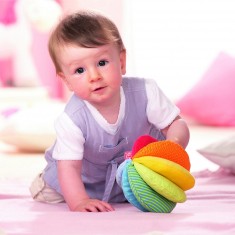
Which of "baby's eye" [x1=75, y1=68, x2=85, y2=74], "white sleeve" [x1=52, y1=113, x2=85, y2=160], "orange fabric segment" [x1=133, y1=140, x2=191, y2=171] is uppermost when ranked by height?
"baby's eye" [x1=75, y1=68, x2=85, y2=74]

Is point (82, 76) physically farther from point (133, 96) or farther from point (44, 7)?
point (44, 7)

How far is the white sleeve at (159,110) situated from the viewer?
1569 millimetres

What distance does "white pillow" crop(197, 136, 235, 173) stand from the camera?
180 cm

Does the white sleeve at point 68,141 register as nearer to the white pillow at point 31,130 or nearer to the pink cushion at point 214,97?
the white pillow at point 31,130

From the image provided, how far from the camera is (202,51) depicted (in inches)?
140

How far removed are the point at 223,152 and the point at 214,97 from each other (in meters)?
1.52

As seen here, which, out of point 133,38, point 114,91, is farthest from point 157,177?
point 133,38

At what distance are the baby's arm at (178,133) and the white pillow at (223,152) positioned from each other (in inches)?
11.0

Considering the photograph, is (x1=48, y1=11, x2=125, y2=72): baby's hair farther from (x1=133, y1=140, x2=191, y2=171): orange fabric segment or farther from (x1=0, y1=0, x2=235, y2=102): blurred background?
(x1=0, y1=0, x2=235, y2=102): blurred background

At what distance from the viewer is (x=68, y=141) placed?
1509 millimetres

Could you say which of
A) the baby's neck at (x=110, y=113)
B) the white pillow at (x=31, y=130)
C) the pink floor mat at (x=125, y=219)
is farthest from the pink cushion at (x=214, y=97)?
the baby's neck at (x=110, y=113)

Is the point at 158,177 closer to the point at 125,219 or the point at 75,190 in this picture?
the point at 125,219

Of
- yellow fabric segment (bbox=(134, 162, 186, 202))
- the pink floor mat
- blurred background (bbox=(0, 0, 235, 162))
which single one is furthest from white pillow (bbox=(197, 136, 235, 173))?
blurred background (bbox=(0, 0, 235, 162))

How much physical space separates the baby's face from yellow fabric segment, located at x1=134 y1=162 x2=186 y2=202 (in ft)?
0.69
